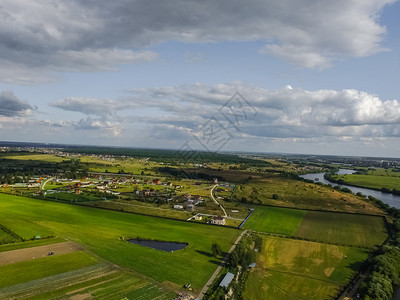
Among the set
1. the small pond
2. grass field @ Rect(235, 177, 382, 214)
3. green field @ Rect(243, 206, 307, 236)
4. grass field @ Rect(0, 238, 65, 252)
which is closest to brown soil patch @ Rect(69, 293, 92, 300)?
the small pond

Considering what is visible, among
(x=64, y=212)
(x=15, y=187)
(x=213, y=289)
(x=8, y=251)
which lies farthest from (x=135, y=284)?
(x=15, y=187)

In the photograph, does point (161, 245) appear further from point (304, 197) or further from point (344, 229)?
point (304, 197)

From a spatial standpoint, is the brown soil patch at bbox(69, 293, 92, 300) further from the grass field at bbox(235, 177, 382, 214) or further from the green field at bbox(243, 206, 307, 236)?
the grass field at bbox(235, 177, 382, 214)

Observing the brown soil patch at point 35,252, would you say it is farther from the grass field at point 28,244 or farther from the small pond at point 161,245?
the small pond at point 161,245

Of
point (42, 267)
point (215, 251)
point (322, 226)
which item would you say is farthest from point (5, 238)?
point (322, 226)

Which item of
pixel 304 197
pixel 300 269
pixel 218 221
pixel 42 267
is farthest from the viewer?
pixel 304 197

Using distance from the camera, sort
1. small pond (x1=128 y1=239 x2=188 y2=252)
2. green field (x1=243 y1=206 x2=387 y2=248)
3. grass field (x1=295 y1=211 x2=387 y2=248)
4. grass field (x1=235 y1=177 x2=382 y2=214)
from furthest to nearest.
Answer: grass field (x1=235 y1=177 x2=382 y2=214)
green field (x1=243 y1=206 x2=387 y2=248)
grass field (x1=295 y1=211 x2=387 y2=248)
small pond (x1=128 y1=239 x2=188 y2=252)

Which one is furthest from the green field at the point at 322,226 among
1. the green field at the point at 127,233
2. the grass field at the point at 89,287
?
the grass field at the point at 89,287
